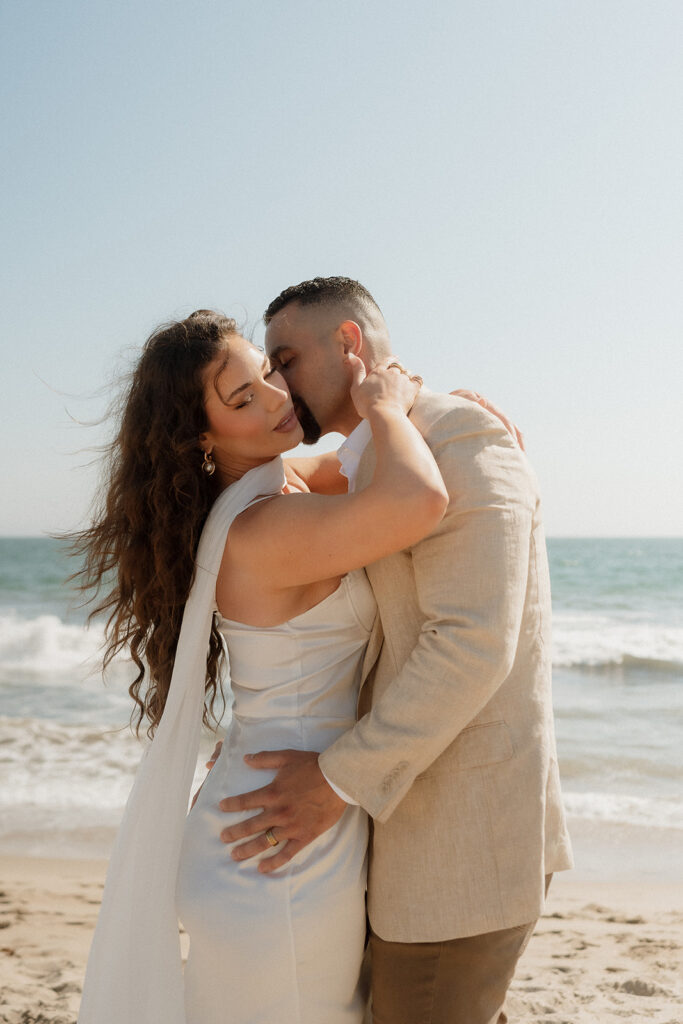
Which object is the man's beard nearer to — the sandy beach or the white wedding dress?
the white wedding dress

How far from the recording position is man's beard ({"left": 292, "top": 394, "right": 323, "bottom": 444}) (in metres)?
3.00

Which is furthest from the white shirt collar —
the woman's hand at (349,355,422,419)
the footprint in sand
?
the footprint in sand

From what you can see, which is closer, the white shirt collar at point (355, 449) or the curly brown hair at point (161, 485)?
the white shirt collar at point (355, 449)

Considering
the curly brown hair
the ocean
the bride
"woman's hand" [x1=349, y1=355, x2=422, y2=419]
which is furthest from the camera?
the ocean

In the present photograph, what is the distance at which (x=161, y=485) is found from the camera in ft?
8.76

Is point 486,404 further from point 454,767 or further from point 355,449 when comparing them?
point 454,767

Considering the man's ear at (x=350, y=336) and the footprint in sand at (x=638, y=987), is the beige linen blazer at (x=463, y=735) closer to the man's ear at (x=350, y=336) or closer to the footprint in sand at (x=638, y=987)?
the man's ear at (x=350, y=336)

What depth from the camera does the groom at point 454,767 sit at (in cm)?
215

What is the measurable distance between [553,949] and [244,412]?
3.72 m

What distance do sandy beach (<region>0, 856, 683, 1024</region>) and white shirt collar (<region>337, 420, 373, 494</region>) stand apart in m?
2.97

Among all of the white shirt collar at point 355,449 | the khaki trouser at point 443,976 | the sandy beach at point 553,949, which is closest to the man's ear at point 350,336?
the white shirt collar at point 355,449

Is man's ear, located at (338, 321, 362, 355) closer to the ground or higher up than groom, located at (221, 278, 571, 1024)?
higher up

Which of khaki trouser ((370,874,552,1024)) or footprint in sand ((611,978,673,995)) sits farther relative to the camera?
footprint in sand ((611,978,673,995))

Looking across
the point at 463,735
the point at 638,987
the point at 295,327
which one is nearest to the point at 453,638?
the point at 463,735
